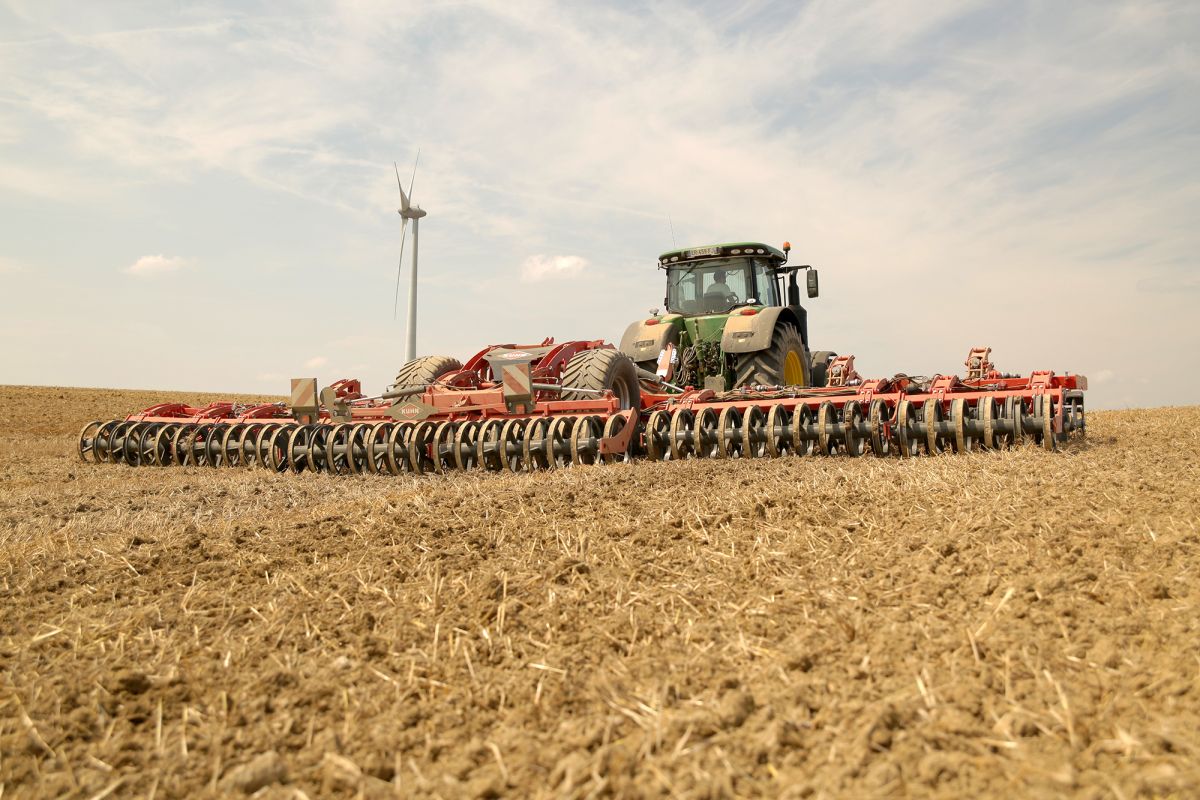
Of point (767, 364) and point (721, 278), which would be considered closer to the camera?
point (767, 364)

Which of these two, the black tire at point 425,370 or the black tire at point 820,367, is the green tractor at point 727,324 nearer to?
the black tire at point 820,367

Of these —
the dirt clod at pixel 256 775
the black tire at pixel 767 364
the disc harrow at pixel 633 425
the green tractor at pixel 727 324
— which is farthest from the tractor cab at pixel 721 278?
the dirt clod at pixel 256 775

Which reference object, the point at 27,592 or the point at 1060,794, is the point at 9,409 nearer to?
the point at 27,592

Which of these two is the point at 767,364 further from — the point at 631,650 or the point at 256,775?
the point at 256,775

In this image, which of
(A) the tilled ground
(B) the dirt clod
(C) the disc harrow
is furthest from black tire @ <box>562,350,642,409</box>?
(B) the dirt clod

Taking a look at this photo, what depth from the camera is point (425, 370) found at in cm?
1050

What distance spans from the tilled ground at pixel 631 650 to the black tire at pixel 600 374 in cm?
400

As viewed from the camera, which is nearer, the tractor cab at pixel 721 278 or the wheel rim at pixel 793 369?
the wheel rim at pixel 793 369

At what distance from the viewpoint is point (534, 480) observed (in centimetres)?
628

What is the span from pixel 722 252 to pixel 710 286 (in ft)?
1.70

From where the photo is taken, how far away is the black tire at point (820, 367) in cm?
1342

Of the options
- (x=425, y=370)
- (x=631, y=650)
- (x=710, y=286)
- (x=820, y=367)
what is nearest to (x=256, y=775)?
(x=631, y=650)

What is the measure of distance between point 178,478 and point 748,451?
Answer: 538 cm

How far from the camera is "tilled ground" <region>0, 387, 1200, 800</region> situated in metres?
1.95
